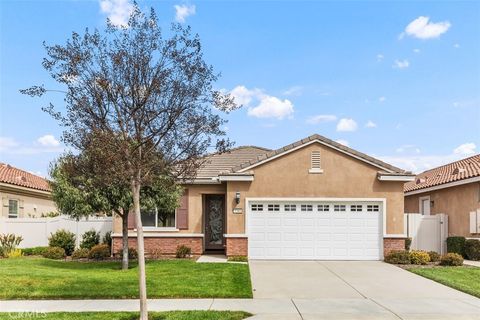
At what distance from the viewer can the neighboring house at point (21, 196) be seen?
23.7 meters

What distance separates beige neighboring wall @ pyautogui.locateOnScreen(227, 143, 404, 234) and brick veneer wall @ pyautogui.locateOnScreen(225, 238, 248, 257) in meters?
0.39

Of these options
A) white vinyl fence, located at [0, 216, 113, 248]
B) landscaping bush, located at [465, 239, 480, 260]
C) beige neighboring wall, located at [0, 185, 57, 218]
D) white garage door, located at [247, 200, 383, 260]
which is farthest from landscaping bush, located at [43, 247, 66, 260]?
landscaping bush, located at [465, 239, 480, 260]

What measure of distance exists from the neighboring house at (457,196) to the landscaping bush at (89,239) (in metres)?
15.9

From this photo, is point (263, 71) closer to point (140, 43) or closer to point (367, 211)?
point (367, 211)

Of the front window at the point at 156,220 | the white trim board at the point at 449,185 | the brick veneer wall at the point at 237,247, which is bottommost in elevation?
the brick veneer wall at the point at 237,247

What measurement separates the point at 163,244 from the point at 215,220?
2928 mm

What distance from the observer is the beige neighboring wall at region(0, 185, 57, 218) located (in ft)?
77.7

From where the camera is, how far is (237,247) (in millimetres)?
18953

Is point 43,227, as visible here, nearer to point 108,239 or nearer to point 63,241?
point 63,241

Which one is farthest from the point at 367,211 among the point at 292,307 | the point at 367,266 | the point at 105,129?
the point at 105,129

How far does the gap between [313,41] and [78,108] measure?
407 inches

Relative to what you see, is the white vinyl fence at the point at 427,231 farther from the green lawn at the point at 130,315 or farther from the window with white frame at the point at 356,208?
the green lawn at the point at 130,315

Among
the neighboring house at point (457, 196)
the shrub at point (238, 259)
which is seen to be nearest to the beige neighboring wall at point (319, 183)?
the shrub at point (238, 259)

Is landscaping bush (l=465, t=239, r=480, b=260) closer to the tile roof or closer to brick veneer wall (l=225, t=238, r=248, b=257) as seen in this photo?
brick veneer wall (l=225, t=238, r=248, b=257)
